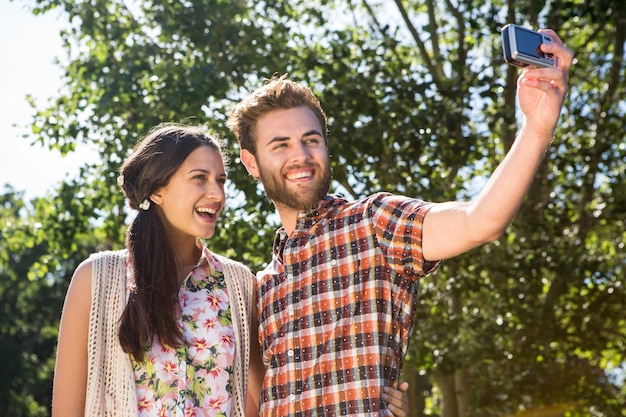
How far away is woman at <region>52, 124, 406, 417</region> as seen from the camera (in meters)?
3.32

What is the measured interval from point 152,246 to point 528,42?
1748 mm

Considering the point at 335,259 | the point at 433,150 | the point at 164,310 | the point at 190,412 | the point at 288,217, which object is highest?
the point at 433,150

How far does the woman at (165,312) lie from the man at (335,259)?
0.56 feet

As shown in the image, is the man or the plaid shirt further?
the plaid shirt

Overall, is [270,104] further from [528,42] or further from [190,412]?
[528,42]

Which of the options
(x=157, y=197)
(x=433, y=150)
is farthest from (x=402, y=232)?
(x=433, y=150)

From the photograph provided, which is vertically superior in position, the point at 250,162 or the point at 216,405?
the point at 250,162

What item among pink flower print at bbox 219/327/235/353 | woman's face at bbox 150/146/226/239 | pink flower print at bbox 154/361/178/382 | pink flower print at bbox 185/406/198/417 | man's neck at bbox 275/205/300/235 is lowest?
pink flower print at bbox 185/406/198/417

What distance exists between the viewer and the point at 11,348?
25953mm

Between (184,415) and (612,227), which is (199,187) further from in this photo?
(612,227)

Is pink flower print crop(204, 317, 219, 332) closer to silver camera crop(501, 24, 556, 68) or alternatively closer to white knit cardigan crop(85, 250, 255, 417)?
white knit cardigan crop(85, 250, 255, 417)

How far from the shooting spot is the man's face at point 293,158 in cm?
351

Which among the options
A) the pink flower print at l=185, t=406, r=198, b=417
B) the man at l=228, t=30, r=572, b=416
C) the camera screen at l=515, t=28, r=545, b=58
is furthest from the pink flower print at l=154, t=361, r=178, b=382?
the camera screen at l=515, t=28, r=545, b=58

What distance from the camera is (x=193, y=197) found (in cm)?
362
